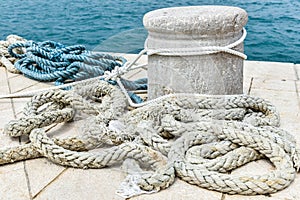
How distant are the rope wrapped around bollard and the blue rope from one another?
401 millimetres

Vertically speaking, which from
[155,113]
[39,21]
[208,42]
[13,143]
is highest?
[208,42]

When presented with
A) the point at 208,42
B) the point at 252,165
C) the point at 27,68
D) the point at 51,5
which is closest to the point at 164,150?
the point at 252,165

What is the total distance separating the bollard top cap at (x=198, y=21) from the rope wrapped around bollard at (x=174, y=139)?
338mm

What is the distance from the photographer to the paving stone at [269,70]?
111 inches

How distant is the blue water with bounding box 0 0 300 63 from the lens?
7570 mm

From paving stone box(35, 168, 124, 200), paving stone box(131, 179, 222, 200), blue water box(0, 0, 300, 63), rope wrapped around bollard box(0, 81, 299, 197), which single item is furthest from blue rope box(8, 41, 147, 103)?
blue water box(0, 0, 300, 63)

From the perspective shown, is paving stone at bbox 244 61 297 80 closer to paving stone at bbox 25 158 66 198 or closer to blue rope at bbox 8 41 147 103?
blue rope at bbox 8 41 147 103

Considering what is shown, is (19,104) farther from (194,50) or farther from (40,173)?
(194,50)

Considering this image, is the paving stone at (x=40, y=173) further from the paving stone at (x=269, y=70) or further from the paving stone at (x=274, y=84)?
the paving stone at (x=269, y=70)

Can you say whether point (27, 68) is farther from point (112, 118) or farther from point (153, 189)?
point (153, 189)

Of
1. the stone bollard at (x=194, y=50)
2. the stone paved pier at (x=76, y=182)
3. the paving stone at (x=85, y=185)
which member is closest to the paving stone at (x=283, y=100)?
the stone paved pier at (x=76, y=182)

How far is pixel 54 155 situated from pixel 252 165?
2.71 feet

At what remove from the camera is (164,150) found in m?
1.59

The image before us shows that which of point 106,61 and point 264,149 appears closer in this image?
point 264,149
